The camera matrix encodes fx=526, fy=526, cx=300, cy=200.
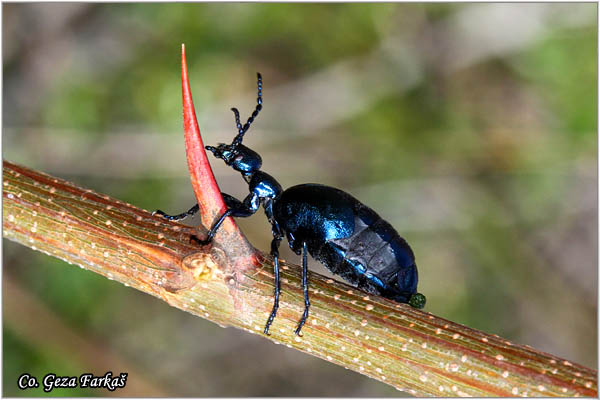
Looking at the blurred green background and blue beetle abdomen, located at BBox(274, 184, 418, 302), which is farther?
the blurred green background

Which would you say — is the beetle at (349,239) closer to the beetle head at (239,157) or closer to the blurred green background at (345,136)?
the beetle head at (239,157)

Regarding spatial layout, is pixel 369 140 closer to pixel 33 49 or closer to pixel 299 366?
pixel 299 366

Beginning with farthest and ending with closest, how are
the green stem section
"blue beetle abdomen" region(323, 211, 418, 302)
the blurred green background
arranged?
1. the blurred green background
2. "blue beetle abdomen" region(323, 211, 418, 302)
3. the green stem section

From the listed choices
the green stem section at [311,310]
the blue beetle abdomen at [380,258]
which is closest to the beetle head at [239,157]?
the blue beetle abdomen at [380,258]

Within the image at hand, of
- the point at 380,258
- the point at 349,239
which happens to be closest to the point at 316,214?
the point at 349,239

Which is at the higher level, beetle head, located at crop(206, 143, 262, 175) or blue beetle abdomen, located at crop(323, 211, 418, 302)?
beetle head, located at crop(206, 143, 262, 175)

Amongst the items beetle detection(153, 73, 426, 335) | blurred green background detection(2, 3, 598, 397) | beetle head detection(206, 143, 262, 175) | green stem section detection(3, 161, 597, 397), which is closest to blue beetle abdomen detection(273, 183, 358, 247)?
beetle detection(153, 73, 426, 335)

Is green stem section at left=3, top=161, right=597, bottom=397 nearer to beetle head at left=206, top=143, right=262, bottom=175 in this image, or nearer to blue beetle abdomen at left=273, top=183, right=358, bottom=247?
blue beetle abdomen at left=273, top=183, right=358, bottom=247
